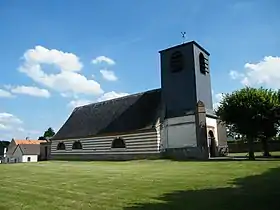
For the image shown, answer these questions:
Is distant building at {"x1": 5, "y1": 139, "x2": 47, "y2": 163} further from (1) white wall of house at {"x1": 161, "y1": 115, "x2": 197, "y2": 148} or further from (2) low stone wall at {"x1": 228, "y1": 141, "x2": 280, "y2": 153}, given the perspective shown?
(1) white wall of house at {"x1": 161, "y1": 115, "x2": 197, "y2": 148}

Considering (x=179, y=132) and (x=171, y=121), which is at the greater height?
(x=171, y=121)

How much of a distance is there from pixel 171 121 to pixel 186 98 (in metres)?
2.94

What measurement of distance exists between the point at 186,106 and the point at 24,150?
193 feet

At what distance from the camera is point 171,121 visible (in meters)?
32.6

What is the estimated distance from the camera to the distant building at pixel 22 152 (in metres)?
77.2

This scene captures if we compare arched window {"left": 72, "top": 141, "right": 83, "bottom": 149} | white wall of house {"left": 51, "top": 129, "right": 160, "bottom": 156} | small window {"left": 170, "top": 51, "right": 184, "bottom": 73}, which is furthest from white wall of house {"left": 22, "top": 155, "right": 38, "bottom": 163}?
small window {"left": 170, "top": 51, "right": 184, "bottom": 73}

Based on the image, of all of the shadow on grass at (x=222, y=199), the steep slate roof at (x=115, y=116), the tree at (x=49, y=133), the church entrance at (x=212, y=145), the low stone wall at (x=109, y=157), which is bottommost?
the shadow on grass at (x=222, y=199)

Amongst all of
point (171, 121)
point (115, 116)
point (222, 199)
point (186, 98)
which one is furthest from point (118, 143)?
point (222, 199)

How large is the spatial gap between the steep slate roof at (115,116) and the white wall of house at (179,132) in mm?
1705

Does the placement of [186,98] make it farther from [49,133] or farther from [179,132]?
[49,133]

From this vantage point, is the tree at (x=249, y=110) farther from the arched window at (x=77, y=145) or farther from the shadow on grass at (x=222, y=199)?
the arched window at (x=77, y=145)

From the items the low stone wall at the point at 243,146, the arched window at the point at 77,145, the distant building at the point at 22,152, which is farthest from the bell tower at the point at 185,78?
the distant building at the point at 22,152

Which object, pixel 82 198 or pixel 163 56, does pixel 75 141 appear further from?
pixel 82 198

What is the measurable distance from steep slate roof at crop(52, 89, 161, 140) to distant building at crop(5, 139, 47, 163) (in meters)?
34.8
